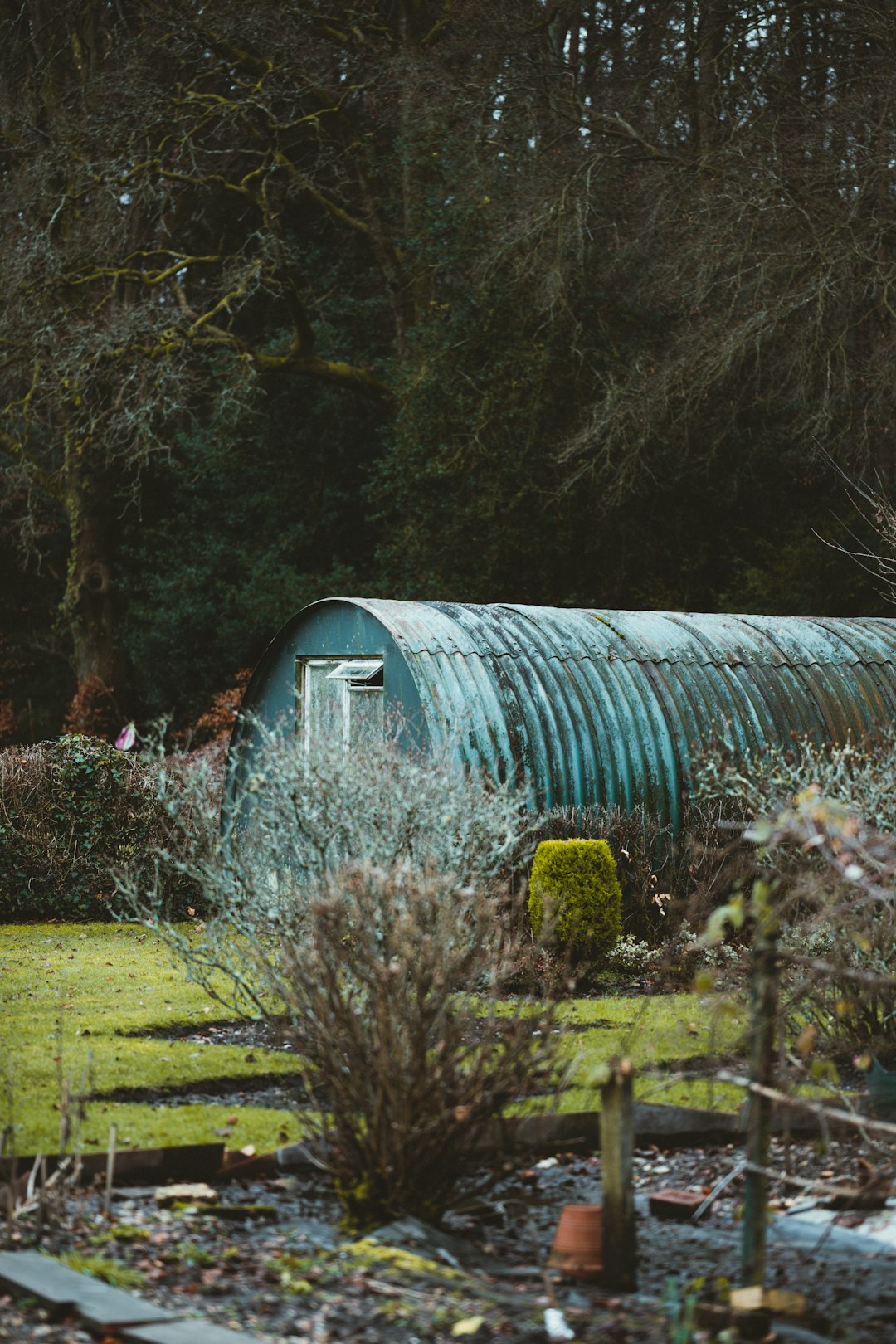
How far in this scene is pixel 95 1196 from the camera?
5.54 metres

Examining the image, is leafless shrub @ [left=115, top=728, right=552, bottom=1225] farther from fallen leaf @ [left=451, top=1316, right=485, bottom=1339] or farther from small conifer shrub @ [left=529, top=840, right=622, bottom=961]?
small conifer shrub @ [left=529, top=840, right=622, bottom=961]

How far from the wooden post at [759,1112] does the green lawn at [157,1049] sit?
0.26m

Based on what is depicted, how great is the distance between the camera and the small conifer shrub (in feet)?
35.4

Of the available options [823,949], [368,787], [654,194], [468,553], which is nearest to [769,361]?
[654,194]

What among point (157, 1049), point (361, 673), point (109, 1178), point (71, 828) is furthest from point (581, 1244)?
point (71, 828)

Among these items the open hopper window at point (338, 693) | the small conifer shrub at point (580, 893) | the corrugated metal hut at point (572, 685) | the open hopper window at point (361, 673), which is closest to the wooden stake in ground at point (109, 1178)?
the small conifer shrub at point (580, 893)

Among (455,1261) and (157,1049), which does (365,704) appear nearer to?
(157,1049)

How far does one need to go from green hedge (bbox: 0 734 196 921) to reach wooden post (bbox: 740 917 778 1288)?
10.8m

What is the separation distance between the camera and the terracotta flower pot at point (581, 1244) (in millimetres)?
5035

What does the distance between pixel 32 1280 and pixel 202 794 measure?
3.93m

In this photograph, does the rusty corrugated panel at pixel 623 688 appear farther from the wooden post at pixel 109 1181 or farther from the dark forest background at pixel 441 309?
the wooden post at pixel 109 1181

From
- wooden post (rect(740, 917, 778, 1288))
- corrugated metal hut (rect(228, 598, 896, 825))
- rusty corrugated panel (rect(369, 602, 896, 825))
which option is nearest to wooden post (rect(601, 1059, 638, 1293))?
wooden post (rect(740, 917, 778, 1288))

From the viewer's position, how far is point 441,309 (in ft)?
67.6

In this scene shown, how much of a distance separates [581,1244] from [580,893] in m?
5.87
